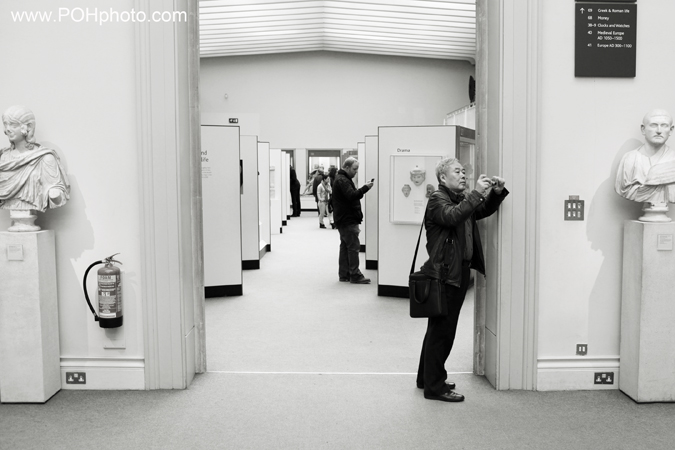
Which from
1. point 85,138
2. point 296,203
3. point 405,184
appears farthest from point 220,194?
point 296,203

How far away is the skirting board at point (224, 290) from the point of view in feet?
23.8

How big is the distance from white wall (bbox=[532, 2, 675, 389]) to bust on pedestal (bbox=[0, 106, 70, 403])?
116 inches

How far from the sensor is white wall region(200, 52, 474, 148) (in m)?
19.7

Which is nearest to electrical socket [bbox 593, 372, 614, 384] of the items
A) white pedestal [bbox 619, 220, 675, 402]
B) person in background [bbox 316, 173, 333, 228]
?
white pedestal [bbox 619, 220, 675, 402]

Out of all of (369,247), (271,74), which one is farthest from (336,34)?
(369,247)

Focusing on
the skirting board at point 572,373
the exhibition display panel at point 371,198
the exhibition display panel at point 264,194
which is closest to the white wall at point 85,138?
the skirting board at point 572,373

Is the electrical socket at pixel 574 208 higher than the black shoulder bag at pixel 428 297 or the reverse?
higher

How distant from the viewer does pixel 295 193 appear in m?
18.8

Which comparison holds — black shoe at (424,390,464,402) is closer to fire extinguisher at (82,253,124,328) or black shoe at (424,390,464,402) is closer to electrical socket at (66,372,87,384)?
fire extinguisher at (82,253,124,328)

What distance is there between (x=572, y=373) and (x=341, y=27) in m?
14.7

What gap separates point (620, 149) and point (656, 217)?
1.63ft

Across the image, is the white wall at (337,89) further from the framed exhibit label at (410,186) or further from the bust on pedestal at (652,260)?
the bust on pedestal at (652,260)

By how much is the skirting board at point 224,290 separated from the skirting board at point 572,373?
420 cm

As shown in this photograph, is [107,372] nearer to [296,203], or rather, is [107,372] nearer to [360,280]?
[360,280]
